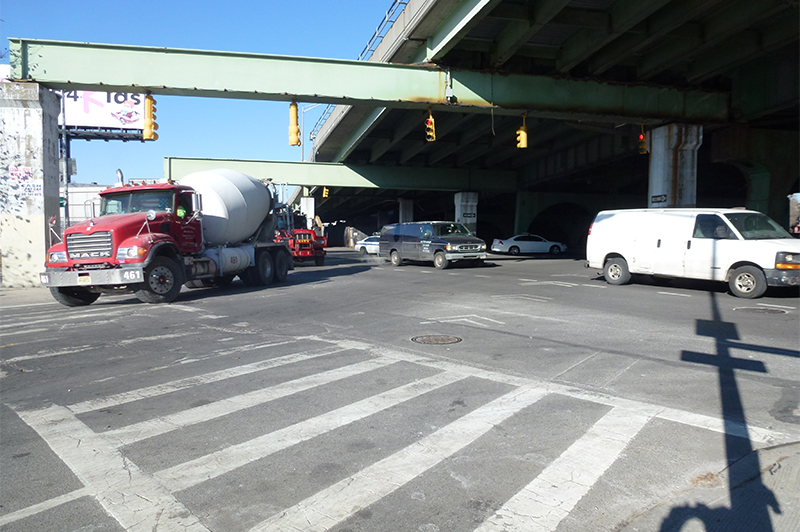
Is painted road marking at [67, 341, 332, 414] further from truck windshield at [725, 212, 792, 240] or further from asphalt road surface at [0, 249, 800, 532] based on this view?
truck windshield at [725, 212, 792, 240]

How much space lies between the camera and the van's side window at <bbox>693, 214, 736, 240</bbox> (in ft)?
43.6

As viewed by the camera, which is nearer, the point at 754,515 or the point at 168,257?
the point at 754,515

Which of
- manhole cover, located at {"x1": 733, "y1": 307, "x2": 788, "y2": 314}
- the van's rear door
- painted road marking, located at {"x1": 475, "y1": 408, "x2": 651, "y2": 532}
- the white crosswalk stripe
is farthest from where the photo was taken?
the van's rear door

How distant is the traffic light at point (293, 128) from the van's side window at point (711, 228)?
1182 centimetres

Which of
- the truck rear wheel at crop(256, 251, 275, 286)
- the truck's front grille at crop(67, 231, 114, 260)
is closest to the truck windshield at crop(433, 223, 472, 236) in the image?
the truck rear wheel at crop(256, 251, 275, 286)

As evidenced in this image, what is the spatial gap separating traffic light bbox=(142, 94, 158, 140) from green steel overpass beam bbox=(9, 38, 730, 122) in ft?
2.40

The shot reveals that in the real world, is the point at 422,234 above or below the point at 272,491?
above

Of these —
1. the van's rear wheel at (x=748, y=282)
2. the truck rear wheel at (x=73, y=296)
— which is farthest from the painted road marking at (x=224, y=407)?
the van's rear wheel at (x=748, y=282)

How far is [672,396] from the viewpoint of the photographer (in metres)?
5.52

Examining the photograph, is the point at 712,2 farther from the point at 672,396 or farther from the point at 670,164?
the point at 672,396

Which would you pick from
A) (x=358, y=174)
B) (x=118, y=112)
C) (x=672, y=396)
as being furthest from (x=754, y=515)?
(x=118, y=112)

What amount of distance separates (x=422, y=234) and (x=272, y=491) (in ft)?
73.8

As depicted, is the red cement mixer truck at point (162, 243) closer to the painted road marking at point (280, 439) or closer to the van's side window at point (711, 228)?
the painted road marking at point (280, 439)

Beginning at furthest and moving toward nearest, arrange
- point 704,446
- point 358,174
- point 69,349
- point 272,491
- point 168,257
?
point 358,174 < point 168,257 < point 69,349 < point 704,446 < point 272,491
